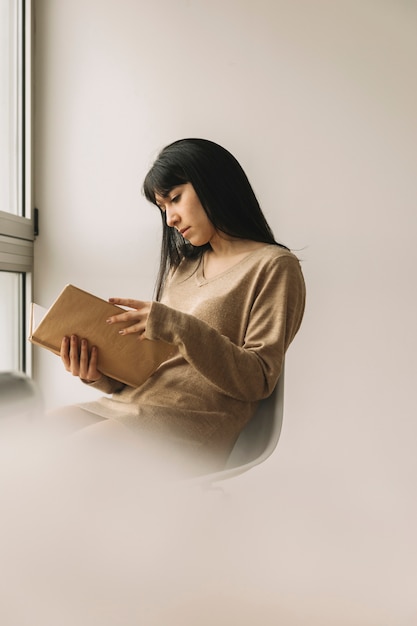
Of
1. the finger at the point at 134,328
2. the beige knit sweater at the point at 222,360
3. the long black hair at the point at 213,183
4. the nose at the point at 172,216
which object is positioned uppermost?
the long black hair at the point at 213,183

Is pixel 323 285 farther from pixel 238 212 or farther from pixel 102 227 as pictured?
pixel 238 212

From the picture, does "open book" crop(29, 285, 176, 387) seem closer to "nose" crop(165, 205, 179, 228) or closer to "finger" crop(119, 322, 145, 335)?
"finger" crop(119, 322, 145, 335)

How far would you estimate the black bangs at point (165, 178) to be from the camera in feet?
2.29

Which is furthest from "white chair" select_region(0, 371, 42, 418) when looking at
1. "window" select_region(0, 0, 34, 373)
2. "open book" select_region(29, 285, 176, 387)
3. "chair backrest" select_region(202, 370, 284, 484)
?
"window" select_region(0, 0, 34, 373)

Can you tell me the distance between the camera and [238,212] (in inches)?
28.9

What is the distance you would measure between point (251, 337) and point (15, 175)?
679mm

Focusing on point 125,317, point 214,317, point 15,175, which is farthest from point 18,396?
point 15,175

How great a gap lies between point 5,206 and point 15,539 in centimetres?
110

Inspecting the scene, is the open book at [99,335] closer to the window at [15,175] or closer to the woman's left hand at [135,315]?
the woman's left hand at [135,315]

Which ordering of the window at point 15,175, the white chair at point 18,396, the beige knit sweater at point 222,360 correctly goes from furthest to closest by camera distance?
the window at point 15,175 → the beige knit sweater at point 222,360 → the white chair at point 18,396

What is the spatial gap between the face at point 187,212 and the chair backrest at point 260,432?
179mm

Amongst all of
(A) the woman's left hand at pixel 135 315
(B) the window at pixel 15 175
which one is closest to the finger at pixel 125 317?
(A) the woman's left hand at pixel 135 315

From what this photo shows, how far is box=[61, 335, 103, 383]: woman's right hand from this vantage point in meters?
0.53

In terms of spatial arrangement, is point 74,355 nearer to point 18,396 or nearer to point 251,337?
point 251,337
